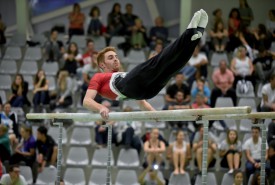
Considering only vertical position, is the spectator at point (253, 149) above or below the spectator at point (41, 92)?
below

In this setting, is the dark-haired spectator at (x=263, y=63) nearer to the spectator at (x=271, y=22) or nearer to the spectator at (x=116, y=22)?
the spectator at (x=271, y=22)

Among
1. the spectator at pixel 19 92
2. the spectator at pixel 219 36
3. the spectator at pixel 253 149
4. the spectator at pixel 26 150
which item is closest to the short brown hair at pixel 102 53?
the spectator at pixel 253 149

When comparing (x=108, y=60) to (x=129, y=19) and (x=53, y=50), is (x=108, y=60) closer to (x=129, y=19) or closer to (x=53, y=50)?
(x=53, y=50)

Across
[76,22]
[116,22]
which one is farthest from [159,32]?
[76,22]

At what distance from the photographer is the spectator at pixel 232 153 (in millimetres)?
11469

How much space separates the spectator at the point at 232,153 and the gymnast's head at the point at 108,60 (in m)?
4.47

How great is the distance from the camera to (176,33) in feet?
58.0

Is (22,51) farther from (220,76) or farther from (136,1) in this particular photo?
(220,76)

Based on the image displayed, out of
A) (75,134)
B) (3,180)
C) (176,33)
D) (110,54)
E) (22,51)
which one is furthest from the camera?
(176,33)

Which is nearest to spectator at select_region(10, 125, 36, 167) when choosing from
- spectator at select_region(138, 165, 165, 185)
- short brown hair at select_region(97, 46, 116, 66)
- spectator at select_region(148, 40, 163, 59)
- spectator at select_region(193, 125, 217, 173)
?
spectator at select_region(138, 165, 165, 185)

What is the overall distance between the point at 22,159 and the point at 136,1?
717cm

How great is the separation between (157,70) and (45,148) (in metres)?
5.91

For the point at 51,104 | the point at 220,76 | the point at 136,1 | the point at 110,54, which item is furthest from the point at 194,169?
the point at 136,1

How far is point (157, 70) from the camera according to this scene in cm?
676
